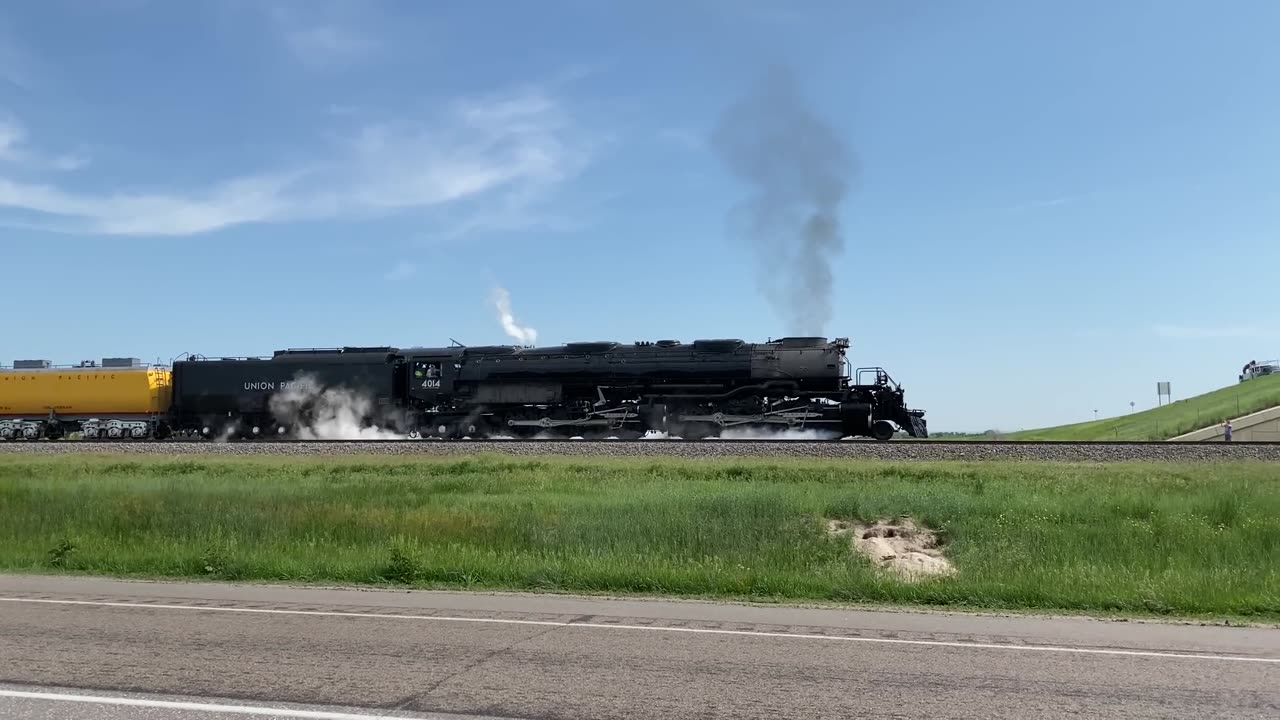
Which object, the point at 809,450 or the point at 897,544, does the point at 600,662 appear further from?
the point at 809,450

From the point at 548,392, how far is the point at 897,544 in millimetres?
21278

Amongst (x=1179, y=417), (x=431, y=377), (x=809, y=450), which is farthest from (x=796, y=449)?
(x=1179, y=417)

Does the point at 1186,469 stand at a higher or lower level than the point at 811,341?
lower

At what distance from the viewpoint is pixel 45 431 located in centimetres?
4453

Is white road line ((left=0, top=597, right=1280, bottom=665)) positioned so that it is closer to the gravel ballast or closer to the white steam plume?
the gravel ballast

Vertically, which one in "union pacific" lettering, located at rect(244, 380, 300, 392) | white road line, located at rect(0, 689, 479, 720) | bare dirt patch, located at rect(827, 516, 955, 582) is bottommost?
bare dirt patch, located at rect(827, 516, 955, 582)

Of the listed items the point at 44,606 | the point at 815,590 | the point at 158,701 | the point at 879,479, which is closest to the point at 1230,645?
the point at 815,590

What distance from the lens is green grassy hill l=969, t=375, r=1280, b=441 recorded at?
49.6 m

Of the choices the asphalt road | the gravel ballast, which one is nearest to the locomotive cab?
the gravel ballast

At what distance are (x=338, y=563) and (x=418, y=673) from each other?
6.46 metres

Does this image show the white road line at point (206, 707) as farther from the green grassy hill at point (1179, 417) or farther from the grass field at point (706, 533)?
the green grassy hill at point (1179, 417)

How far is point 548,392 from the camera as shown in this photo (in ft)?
A: 114

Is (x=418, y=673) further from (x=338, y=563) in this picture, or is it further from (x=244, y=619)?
(x=338, y=563)

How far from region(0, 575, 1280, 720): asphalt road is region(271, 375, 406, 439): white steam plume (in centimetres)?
2897
